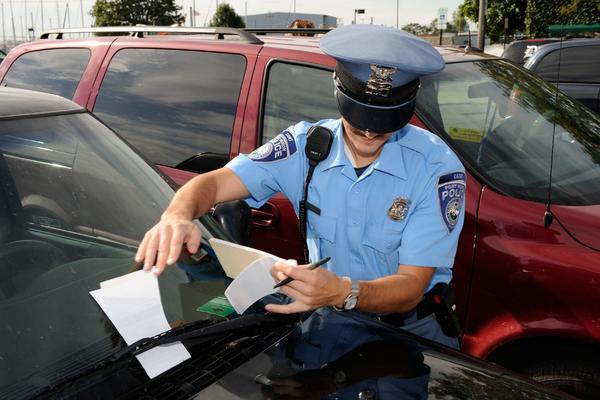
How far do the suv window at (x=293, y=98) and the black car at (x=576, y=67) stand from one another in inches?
185

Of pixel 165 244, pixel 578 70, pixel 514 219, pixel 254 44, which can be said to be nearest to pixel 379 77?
pixel 165 244

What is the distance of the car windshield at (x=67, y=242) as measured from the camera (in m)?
1.34

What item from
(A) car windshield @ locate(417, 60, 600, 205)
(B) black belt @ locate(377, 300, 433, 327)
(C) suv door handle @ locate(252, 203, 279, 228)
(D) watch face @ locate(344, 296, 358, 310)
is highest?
(A) car windshield @ locate(417, 60, 600, 205)

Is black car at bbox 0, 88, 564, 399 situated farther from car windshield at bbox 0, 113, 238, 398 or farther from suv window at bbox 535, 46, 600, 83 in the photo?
suv window at bbox 535, 46, 600, 83

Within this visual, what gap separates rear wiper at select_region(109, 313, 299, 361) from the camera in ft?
4.33

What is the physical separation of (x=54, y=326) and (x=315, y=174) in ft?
2.97

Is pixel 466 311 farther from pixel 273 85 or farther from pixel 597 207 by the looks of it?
pixel 273 85

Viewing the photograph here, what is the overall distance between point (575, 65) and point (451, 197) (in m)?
5.96

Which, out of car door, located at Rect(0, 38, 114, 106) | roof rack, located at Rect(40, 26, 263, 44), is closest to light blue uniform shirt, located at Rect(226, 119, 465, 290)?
roof rack, located at Rect(40, 26, 263, 44)

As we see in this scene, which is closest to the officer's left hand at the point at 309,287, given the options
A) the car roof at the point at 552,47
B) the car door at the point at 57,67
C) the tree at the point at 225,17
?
the car door at the point at 57,67

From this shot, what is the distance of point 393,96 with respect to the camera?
1.68 meters

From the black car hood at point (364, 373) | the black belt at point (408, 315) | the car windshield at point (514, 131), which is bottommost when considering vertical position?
the black belt at point (408, 315)

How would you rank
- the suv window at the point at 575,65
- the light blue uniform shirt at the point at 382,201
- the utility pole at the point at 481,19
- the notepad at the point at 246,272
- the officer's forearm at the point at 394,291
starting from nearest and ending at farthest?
the notepad at the point at 246,272, the officer's forearm at the point at 394,291, the light blue uniform shirt at the point at 382,201, the suv window at the point at 575,65, the utility pole at the point at 481,19

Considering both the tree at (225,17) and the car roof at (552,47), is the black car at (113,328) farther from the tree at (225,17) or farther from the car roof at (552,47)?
the tree at (225,17)
